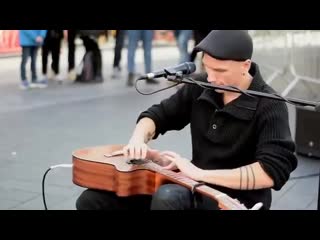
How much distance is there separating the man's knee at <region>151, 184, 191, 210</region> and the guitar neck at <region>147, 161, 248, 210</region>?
0.03 m

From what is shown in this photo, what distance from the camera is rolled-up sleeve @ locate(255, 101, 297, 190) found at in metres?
2.18

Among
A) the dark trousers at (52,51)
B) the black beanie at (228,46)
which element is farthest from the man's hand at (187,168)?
the dark trousers at (52,51)

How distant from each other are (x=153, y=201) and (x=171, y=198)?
0.09 meters

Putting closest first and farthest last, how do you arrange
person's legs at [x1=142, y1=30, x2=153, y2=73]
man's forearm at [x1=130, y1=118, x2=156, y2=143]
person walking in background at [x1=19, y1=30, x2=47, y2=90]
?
man's forearm at [x1=130, y1=118, x2=156, y2=143] → person walking in background at [x1=19, y1=30, x2=47, y2=90] → person's legs at [x1=142, y1=30, x2=153, y2=73]

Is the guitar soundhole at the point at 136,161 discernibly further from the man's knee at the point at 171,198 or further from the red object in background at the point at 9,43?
the red object in background at the point at 9,43

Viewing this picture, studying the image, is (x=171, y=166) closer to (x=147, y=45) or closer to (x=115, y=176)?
(x=115, y=176)

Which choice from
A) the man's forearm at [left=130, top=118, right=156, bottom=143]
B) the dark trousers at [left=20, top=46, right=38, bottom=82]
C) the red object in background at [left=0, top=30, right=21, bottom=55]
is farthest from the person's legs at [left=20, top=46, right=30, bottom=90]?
the man's forearm at [left=130, top=118, right=156, bottom=143]

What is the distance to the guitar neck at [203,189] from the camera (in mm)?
1968

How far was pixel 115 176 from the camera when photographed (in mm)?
2318

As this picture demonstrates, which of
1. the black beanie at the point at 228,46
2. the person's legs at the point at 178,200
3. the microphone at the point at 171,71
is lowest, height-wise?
the person's legs at the point at 178,200

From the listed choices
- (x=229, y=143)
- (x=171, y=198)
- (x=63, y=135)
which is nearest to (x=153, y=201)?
(x=171, y=198)

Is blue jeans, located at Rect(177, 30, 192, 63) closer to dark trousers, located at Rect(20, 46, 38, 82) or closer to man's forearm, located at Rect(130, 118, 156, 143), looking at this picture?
dark trousers, located at Rect(20, 46, 38, 82)
